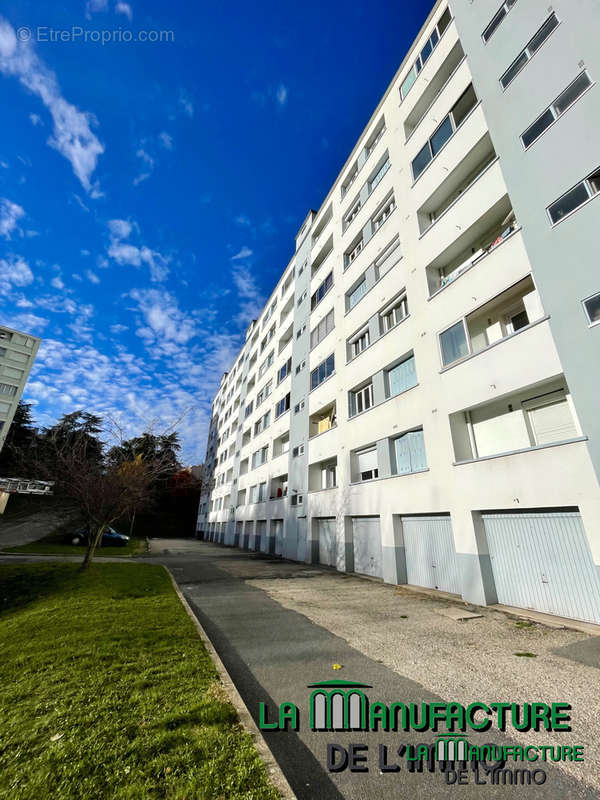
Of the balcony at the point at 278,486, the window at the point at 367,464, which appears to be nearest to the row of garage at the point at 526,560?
the window at the point at 367,464

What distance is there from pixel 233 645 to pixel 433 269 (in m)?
14.9

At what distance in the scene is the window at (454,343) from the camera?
12.0 metres

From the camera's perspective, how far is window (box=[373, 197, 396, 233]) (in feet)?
59.5

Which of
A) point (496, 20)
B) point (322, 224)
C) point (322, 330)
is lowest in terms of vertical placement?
point (322, 330)

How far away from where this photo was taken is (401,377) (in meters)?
15.1

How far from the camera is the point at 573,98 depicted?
32.9 ft

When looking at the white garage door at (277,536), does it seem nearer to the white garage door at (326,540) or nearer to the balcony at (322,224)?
the white garage door at (326,540)

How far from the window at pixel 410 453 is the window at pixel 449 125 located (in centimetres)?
1240

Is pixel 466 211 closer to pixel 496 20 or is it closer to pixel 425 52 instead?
pixel 496 20

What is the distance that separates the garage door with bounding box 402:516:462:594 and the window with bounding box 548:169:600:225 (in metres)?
10.0

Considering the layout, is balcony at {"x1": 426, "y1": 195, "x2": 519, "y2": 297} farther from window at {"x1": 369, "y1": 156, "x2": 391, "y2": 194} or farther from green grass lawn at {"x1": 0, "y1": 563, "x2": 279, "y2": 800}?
green grass lawn at {"x1": 0, "y1": 563, "x2": 279, "y2": 800}

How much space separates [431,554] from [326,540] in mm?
8052

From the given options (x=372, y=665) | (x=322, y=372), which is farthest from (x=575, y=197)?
(x=322, y=372)

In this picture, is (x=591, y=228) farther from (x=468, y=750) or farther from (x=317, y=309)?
(x=317, y=309)
